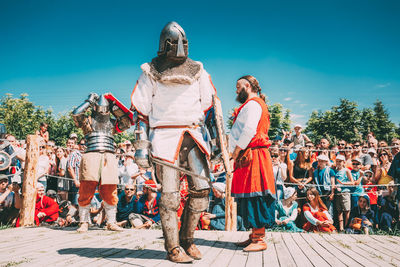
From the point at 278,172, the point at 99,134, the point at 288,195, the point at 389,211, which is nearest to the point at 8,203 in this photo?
the point at 99,134

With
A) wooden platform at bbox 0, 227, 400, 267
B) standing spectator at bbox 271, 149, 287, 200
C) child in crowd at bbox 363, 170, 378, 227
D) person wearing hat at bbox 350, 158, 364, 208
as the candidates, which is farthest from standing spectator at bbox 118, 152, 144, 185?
child in crowd at bbox 363, 170, 378, 227

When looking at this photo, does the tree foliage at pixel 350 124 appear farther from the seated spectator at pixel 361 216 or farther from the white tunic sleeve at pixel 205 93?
the white tunic sleeve at pixel 205 93

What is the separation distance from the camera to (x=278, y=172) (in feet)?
19.2

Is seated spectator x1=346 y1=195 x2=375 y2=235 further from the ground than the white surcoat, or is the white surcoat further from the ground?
the white surcoat

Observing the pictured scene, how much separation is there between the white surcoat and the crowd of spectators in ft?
7.25

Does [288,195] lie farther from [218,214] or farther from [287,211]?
[218,214]

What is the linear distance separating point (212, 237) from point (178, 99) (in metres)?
2.20

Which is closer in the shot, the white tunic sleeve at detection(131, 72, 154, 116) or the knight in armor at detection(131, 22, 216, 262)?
the knight in armor at detection(131, 22, 216, 262)

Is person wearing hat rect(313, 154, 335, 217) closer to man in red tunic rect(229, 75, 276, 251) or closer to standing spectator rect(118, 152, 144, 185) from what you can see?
man in red tunic rect(229, 75, 276, 251)

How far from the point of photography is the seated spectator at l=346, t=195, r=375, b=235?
18.1 ft

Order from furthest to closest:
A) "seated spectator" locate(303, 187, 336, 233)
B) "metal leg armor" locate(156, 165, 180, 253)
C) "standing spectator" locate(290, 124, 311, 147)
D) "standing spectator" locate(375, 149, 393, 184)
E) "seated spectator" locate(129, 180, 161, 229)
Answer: "standing spectator" locate(290, 124, 311, 147) → "standing spectator" locate(375, 149, 393, 184) → "seated spectator" locate(129, 180, 161, 229) → "seated spectator" locate(303, 187, 336, 233) → "metal leg armor" locate(156, 165, 180, 253)

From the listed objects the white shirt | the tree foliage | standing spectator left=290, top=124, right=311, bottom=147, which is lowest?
the white shirt

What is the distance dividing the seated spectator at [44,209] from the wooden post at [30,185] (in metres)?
0.44

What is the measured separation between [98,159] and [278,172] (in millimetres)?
3336
